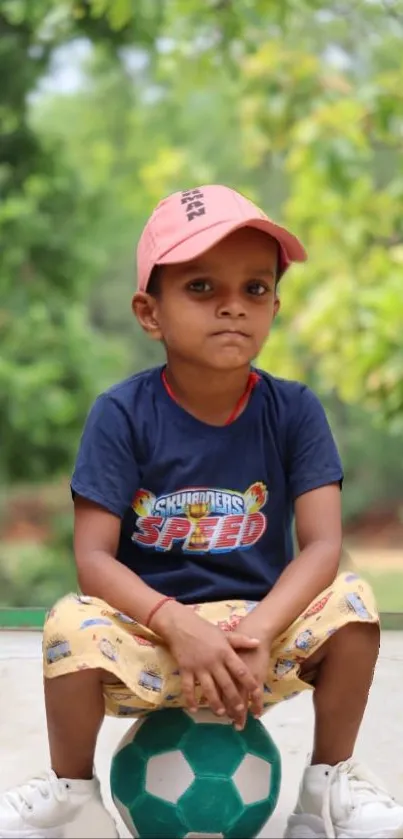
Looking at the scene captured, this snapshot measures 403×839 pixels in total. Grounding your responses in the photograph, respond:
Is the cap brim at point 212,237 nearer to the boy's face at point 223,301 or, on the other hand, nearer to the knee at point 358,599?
the boy's face at point 223,301

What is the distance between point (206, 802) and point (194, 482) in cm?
45

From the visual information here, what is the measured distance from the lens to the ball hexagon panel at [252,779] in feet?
5.67

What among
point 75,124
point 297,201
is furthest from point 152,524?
point 75,124

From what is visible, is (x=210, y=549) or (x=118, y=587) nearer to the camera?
(x=118, y=587)

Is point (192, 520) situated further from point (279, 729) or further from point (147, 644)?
point (279, 729)

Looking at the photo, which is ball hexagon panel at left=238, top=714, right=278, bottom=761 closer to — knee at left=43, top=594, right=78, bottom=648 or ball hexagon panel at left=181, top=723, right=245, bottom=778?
ball hexagon panel at left=181, top=723, right=245, bottom=778

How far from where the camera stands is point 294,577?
183cm

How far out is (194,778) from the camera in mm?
1717

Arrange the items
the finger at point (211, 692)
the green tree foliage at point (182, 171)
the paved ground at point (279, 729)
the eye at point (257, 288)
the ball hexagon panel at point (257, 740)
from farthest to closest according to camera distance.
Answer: the green tree foliage at point (182, 171), the paved ground at point (279, 729), the eye at point (257, 288), the ball hexagon panel at point (257, 740), the finger at point (211, 692)

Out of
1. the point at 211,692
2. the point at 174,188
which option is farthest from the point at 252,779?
the point at 174,188

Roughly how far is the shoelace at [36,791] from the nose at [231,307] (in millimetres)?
682

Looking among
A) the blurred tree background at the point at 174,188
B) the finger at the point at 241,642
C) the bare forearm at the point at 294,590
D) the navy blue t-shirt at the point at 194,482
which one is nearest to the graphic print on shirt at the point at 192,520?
the navy blue t-shirt at the point at 194,482

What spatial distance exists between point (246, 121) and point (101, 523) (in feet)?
9.90

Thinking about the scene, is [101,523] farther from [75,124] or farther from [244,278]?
[75,124]
